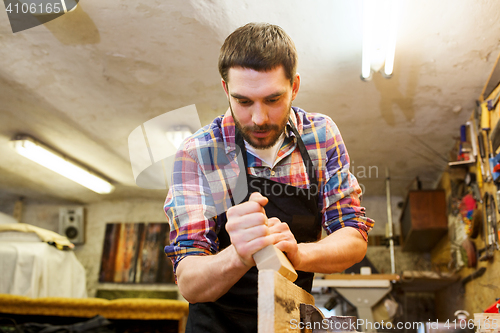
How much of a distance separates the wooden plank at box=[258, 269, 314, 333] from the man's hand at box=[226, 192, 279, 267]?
81 millimetres

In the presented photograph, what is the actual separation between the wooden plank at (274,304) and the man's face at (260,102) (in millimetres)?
615

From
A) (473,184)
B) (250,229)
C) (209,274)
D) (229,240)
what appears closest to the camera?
(250,229)

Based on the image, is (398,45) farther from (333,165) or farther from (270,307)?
(270,307)

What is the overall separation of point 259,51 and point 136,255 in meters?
6.18

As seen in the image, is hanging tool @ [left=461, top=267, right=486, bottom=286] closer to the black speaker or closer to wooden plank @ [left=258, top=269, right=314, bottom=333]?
wooden plank @ [left=258, top=269, right=314, bottom=333]

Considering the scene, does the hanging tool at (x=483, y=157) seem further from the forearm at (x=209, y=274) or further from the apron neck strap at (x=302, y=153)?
the forearm at (x=209, y=274)

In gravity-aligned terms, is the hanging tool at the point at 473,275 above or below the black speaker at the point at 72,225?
below

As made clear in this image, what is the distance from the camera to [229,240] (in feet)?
4.34

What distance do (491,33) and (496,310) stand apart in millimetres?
1779

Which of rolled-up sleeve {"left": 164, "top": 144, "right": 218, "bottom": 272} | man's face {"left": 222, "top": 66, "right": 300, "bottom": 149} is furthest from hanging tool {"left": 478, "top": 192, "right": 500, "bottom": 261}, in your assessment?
rolled-up sleeve {"left": 164, "top": 144, "right": 218, "bottom": 272}

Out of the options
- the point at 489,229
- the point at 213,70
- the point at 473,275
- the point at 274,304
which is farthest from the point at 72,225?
the point at 274,304

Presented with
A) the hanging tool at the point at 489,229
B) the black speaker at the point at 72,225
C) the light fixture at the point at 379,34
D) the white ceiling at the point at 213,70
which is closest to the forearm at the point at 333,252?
the light fixture at the point at 379,34

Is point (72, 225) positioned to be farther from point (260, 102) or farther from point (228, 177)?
point (260, 102)

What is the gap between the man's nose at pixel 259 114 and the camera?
1.22 meters
